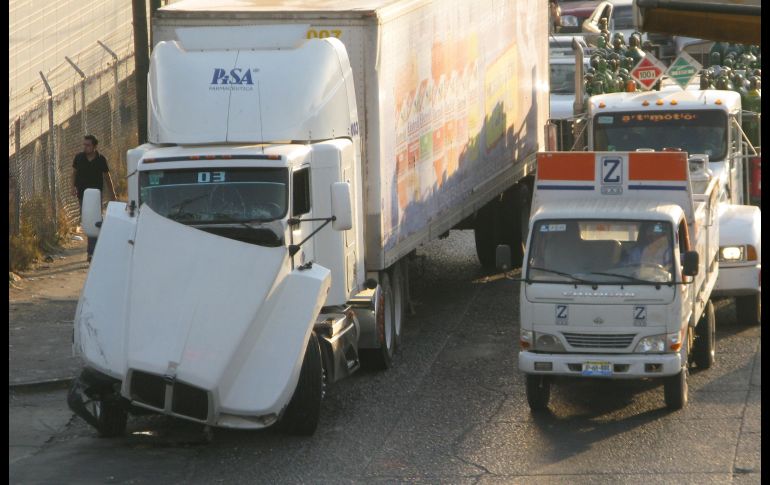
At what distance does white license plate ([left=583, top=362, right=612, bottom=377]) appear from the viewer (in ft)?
43.4

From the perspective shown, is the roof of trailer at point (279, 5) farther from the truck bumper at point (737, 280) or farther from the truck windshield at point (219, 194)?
the truck bumper at point (737, 280)

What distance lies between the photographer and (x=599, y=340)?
13.3m

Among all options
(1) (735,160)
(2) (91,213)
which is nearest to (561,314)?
(2) (91,213)

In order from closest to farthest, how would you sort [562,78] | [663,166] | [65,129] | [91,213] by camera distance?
[91,213]
[663,166]
[65,129]
[562,78]

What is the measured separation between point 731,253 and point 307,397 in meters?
6.27

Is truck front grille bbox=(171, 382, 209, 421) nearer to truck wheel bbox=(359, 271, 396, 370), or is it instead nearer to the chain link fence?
truck wheel bbox=(359, 271, 396, 370)

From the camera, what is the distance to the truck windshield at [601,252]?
13.5 meters

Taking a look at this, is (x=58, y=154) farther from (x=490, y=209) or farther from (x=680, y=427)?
(x=680, y=427)

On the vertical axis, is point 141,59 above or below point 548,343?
above

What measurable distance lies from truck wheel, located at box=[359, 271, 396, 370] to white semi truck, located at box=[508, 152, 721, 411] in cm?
176

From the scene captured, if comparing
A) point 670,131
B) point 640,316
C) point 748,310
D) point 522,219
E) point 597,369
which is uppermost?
point 670,131

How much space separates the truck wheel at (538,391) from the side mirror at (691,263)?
5.59 ft

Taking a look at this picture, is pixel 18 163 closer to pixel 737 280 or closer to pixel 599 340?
pixel 737 280

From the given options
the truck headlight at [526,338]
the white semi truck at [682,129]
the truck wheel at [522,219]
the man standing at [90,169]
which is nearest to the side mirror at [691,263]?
the truck headlight at [526,338]
